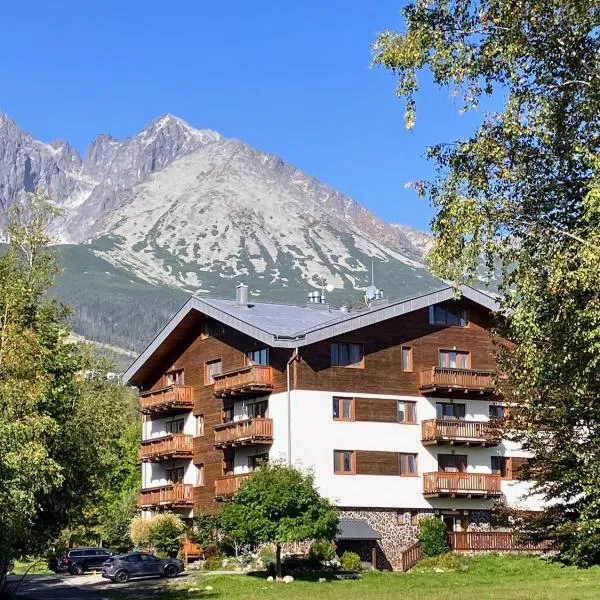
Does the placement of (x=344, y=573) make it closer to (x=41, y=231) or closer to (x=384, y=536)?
(x=384, y=536)

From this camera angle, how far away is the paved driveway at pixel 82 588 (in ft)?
154

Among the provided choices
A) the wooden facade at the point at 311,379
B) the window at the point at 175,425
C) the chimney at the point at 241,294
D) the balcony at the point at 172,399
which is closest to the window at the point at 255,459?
the wooden facade at the point at 311,379

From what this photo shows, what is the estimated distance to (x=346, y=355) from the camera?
58.7 m

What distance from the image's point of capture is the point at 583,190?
23.0 meters

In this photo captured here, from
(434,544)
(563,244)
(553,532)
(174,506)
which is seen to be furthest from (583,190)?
(174,506)

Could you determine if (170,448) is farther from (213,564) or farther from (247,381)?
(213,564)

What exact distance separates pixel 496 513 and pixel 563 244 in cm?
1015

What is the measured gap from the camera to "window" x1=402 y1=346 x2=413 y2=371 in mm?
60438

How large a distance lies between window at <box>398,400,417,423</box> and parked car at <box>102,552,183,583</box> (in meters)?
14.1

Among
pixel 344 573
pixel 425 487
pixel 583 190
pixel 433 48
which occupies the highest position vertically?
pixel 433 48

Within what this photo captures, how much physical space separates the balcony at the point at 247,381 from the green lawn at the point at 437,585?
410 inches

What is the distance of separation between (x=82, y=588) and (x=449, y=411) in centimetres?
2194

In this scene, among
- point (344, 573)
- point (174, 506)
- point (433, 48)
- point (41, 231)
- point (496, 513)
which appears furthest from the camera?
point (174, 506)

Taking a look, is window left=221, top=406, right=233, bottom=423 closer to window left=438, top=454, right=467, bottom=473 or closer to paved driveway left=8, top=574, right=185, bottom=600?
paved driveway left=8, top=574, right=185, bottom=600
